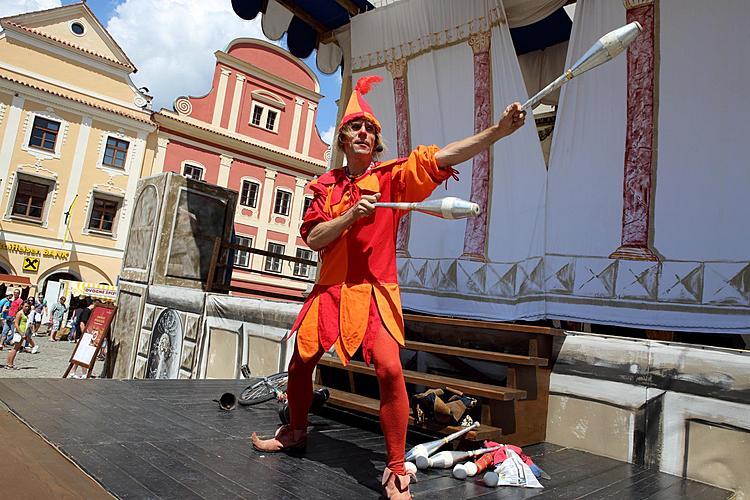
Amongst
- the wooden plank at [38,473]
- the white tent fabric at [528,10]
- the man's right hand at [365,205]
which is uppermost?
the white tent fabric at [528,10]

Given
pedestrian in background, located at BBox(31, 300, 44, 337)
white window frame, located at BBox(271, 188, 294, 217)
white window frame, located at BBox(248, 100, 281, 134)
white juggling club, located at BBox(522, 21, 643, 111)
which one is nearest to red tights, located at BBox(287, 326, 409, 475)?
white juggling club, located at BBox(522, 21, 643, 111)

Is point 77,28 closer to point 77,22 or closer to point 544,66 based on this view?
point 77,22

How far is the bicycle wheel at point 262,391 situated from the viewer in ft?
11.4

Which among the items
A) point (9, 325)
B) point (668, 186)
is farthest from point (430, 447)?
point (9, 325)

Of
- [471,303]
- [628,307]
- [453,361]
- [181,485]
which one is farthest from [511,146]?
[181,485]

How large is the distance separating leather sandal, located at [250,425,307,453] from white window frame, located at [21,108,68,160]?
64.0ft

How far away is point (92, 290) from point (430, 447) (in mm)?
18408

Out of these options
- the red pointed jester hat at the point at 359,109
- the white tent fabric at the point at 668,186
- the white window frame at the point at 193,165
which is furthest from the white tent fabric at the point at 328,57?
the white window frame at the point at 193,165

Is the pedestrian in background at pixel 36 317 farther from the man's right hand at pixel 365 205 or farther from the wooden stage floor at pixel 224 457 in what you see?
the man's right hand at pixel 365 205

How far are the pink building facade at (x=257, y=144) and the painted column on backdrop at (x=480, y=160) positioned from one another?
14.5 m

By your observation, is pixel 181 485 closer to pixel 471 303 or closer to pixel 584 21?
pixel 471 303

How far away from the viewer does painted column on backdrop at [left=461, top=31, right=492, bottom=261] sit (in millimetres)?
5145

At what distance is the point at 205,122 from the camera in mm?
20078

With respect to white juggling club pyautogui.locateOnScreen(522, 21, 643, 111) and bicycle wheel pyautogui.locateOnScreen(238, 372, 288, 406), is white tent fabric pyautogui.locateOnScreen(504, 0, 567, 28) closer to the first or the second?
white juggling club pyautogui.locateOnScreen(522, 21, 643, 111)
